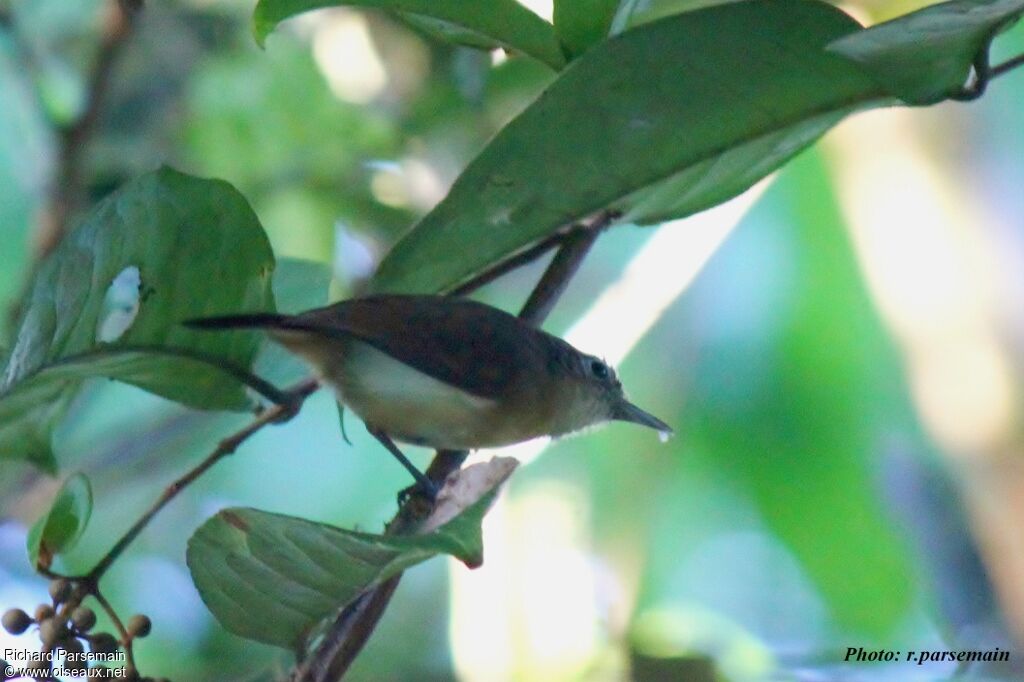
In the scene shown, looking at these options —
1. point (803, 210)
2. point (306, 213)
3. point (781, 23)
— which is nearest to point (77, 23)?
point (306, 213)

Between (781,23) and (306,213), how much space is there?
246cm

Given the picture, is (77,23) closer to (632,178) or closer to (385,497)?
(385,497)

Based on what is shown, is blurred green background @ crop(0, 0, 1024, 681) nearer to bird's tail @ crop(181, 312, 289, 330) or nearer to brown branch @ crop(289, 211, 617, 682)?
brown branch @ crop(289, 211, 617, 682)

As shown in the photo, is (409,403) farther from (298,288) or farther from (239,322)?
(239,322)

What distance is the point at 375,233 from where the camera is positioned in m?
3.60

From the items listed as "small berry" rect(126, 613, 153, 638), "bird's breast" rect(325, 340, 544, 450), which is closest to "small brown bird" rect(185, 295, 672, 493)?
"bird's breast" rect(325, 340, 544, 450)

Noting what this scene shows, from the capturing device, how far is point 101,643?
1.36 meters

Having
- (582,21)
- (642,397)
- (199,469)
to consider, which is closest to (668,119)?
(582,21)

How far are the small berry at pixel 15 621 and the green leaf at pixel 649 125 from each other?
60 centimetres

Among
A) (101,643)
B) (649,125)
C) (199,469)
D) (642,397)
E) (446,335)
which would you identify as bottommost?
(642,397)

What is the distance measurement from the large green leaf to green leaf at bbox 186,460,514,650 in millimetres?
430

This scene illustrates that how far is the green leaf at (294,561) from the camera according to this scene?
1123 mm

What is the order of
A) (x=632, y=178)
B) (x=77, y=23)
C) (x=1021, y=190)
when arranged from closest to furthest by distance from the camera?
(x=632, y=178), (x=1021, y=190), (x=77, y=23)

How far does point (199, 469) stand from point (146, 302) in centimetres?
26
